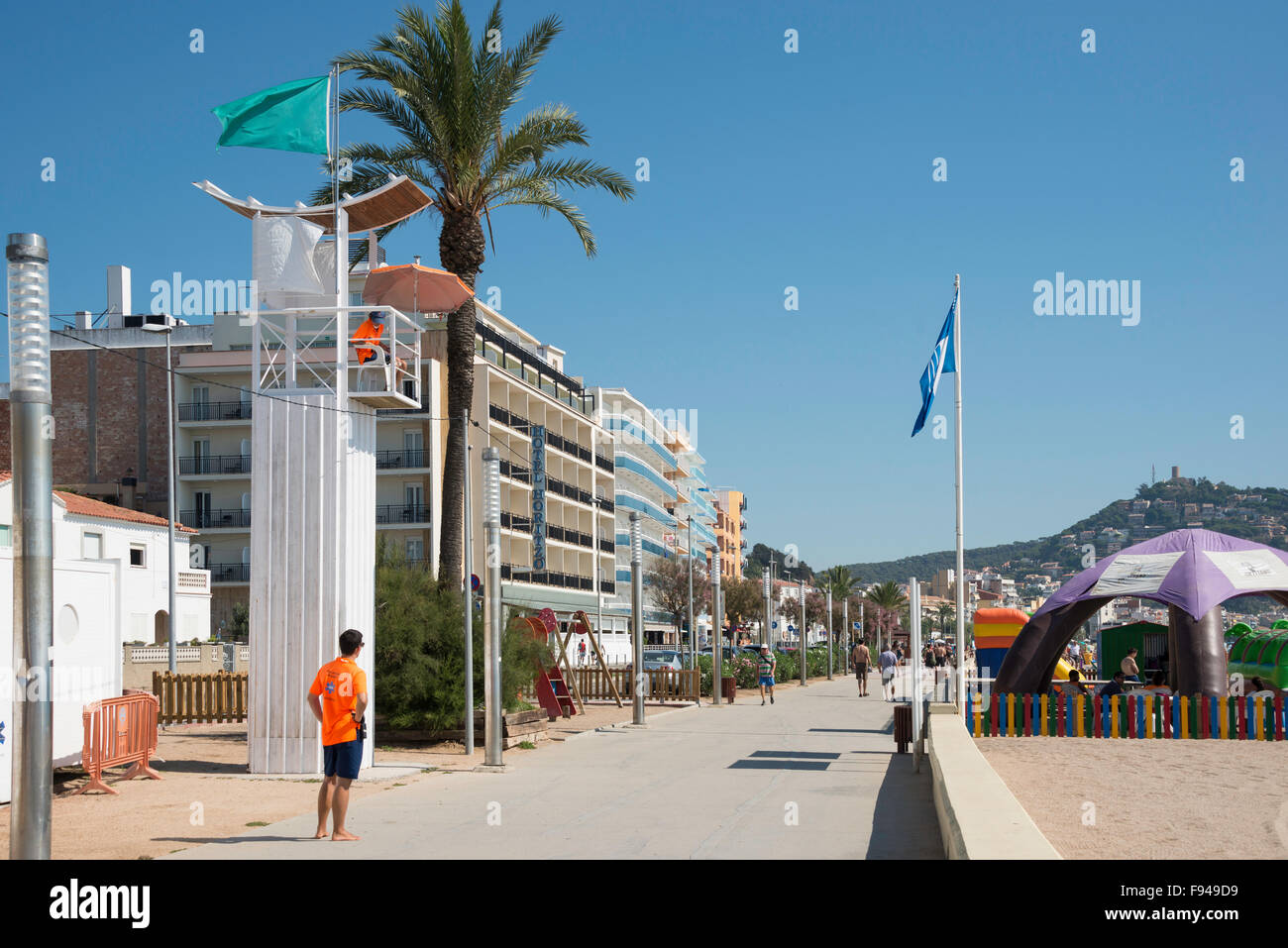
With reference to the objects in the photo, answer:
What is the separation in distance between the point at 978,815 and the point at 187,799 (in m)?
8.88

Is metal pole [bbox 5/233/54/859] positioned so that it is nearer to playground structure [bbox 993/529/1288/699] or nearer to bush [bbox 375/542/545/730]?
bush [bbox 375/542/545/730]

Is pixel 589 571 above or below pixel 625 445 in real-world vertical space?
below

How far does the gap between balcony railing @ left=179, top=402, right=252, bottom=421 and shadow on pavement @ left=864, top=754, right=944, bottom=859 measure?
5206cm

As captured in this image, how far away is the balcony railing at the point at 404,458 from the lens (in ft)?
198

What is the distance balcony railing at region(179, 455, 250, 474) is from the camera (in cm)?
6172

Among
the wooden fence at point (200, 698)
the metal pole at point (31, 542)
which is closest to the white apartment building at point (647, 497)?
the wooden fence at point (200, 698)

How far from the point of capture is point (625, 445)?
3888 inches

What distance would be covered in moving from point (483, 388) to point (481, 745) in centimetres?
4439

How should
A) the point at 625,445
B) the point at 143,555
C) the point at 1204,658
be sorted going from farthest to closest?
the point at 625,445 < the point at 143,555 < the point at 1204,658

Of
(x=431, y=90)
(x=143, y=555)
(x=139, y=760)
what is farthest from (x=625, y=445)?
(x=139, y=760)

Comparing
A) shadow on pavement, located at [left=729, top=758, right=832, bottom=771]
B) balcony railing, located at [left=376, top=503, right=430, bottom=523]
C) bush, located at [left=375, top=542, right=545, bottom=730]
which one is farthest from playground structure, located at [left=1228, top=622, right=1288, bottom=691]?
balcony railing, located at [left=376, top=503, right=430, bottom=523]

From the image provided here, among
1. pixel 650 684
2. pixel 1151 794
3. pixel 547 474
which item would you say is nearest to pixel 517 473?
pixel 547 474
